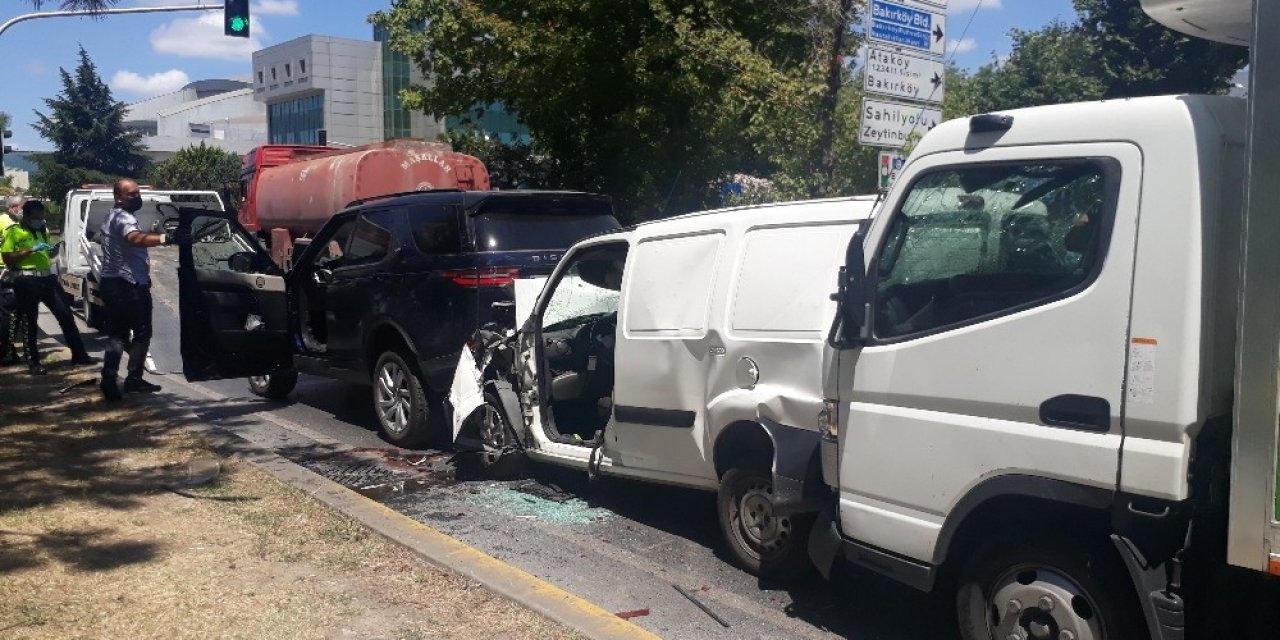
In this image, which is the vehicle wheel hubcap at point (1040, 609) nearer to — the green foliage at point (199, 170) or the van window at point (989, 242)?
the van window at point (989, 242)

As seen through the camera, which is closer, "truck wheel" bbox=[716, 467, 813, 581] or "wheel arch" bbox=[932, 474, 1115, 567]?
"wheel arch" bbox=[932, 474, 1115, 567]

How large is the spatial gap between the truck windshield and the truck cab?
3928 millimetres

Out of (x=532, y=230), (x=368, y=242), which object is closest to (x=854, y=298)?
(x=532, y=230)

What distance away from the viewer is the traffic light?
17797 mm

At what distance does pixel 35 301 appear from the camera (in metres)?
11.5

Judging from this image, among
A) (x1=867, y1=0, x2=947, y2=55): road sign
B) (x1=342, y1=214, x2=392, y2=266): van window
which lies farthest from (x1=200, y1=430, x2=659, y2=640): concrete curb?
(x1=867, y1=0, x2=947, y2=55): road sign

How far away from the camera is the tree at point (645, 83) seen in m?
12.8

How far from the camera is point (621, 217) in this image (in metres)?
16.9

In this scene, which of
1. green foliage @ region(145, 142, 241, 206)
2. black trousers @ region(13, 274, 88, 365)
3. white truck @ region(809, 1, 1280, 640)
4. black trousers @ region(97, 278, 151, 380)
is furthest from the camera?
green foliage @ region(145, 142, 241, 206)

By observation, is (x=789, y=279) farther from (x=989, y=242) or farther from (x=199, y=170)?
(x=199, y=170)

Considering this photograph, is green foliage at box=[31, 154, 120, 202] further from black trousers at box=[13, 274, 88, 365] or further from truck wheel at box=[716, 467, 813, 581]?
truck wheel at box=[716, 467, 813, 581]

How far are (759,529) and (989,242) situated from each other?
6.64 ft

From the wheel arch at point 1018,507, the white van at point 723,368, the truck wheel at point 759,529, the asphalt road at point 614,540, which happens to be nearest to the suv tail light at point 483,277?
the white van at point 723,368

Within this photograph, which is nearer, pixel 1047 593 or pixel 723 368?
pixel 1047 593
